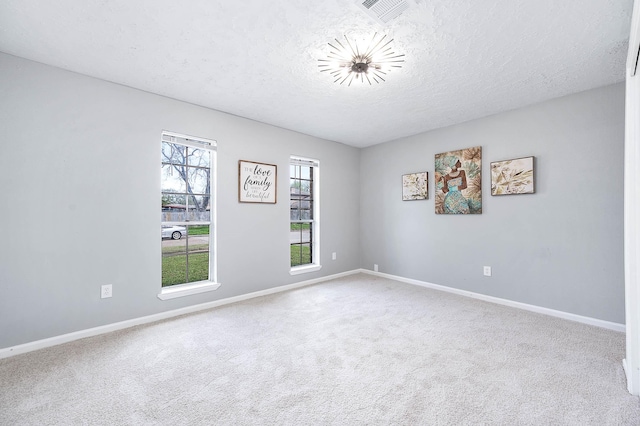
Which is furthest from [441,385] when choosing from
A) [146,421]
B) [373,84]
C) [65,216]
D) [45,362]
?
[65,216]

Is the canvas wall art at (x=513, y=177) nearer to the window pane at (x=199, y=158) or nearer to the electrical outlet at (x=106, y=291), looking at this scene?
the window pane at (x=199, y=158)

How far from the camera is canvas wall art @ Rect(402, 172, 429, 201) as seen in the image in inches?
164

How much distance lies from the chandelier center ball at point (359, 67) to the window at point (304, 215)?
2095mm

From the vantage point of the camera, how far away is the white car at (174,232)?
333 centimetres

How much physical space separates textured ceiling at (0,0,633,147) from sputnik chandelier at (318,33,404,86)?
83 mm

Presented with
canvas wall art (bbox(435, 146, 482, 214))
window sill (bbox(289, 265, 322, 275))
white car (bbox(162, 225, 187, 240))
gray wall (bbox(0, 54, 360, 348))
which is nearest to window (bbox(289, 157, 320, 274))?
window sill (bbox(289, 265, 322, 275))

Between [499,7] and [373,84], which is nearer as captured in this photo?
[499,7]

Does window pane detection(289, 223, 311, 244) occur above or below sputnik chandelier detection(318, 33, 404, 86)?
below

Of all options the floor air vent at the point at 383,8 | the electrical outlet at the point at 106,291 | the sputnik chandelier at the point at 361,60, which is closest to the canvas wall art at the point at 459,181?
the sputnik chandelier at the point at 361,60

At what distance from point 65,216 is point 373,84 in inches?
121

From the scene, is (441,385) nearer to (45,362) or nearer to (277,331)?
(277,331)

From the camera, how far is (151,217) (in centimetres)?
290

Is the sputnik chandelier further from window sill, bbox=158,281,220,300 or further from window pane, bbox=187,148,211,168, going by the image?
window sill, bbox=158,281,220,300

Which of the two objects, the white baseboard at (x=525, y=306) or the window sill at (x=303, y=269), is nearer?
the white baseboard at (x=525, y=306)
